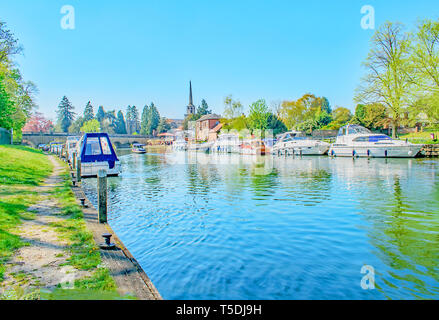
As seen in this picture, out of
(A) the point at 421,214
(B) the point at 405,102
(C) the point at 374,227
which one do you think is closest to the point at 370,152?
(B) the point at 405,102

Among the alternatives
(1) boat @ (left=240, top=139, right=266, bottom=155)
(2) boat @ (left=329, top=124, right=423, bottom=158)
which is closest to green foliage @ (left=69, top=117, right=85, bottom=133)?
(1) boat @ (left=240, top=139, right=266, bottom=155)

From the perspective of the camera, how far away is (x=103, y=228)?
8016 millimetres

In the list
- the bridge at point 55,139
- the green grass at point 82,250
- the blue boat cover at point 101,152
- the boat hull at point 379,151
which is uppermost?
the bridge at point 55,139

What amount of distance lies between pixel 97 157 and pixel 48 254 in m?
15.5

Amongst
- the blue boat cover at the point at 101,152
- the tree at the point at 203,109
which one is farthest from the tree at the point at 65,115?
the blue boat cover at the point at 101,152

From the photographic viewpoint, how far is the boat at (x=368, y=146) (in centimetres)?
3141

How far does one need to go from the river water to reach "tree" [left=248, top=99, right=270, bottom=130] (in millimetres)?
56752

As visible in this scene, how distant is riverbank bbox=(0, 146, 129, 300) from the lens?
4.39 metres

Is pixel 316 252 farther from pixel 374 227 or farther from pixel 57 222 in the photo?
pixel 57 222

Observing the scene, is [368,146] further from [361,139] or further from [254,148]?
[254,148]

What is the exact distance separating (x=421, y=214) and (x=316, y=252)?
5.45 metres

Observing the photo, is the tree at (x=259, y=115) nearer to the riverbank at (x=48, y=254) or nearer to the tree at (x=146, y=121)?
the riverbank at (x=48, y=254)

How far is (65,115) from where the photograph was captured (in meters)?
137

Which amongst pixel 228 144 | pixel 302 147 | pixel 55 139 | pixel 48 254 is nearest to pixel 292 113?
pixel 228 144
